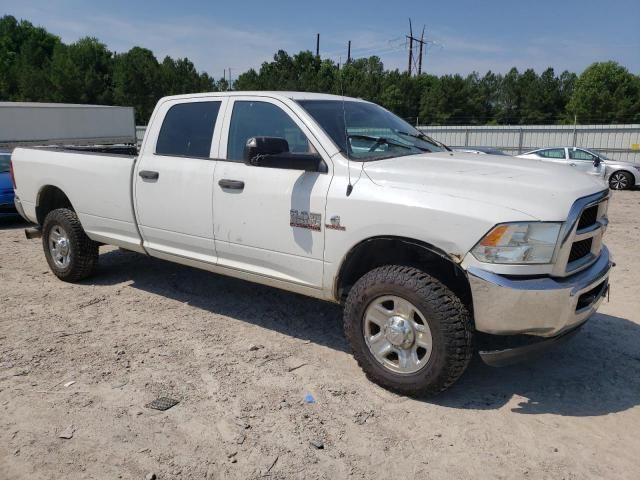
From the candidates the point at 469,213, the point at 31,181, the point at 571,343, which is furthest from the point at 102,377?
the point at 571,343

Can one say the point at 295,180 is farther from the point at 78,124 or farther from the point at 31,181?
the point at 78,124

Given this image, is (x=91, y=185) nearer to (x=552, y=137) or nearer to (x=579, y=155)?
(x=579, y=155)

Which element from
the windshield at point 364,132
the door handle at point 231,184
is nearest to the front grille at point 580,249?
the windshield at point 364,132

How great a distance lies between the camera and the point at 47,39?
71250 millimetres

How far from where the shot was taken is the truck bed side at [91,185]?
5.06 meters

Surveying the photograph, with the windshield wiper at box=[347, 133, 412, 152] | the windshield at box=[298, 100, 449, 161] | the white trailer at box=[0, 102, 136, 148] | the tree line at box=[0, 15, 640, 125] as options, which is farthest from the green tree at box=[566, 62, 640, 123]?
the windshield wiper at box=[347, 133, 412, 152]

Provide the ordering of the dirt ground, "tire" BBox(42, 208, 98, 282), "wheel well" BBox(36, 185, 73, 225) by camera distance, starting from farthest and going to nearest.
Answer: "wheel well" BBox(36, 185, 73, 225) → "tire" BBox(42, 208, 98, 282) → the dirt ground

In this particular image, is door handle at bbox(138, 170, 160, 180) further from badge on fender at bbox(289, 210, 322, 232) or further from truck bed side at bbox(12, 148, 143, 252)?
badge on fender at bbox(289, 210, 322, 232)

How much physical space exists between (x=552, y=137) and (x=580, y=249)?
25370mm

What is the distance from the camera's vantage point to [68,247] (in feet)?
19.1

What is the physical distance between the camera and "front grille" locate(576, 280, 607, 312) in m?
3.29

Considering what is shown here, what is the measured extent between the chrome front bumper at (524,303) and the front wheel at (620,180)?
55.5ft

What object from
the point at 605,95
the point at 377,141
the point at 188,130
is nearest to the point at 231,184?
the point at 188,130

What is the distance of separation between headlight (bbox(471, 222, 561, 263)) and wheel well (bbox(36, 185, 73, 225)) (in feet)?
15.5
